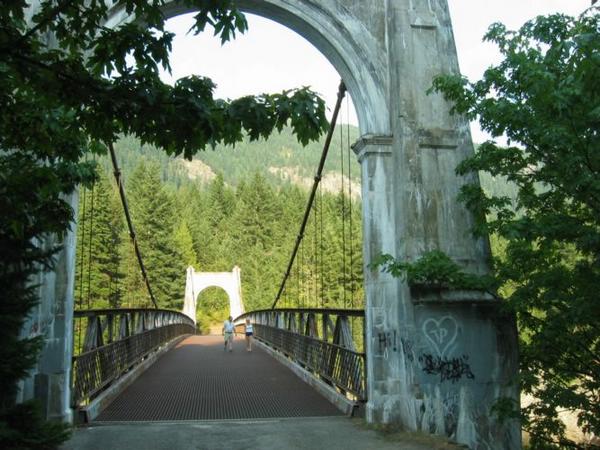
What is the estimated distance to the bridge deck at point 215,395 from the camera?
6.66 metres

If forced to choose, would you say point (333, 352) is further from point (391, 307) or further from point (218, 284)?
point (218, 284)

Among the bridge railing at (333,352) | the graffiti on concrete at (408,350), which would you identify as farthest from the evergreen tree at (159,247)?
the graffiti on concrete at (408,350)

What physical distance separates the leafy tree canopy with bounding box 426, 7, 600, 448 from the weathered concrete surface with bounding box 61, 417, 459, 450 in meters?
1.63

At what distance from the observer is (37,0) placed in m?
5.81

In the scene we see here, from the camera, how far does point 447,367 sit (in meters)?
6.09

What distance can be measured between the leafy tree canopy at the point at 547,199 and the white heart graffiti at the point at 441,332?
24.7 inches

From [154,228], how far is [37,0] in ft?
157

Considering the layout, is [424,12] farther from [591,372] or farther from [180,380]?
[180,380]

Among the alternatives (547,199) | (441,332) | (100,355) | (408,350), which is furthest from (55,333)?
(547,199)

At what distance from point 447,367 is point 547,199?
1.91 m

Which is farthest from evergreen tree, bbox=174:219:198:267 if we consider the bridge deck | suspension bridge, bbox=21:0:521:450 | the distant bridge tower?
suspension bridge, bbox=21:0:521:450

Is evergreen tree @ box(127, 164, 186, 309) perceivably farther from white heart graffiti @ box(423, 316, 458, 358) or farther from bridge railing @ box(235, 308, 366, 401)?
white heart graffiti @ box(423, 316, 458, 358)

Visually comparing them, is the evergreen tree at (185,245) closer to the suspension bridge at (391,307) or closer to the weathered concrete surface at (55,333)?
the suspension bridge at (391,307)

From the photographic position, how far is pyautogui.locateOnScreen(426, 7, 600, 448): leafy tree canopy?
16.5 feet
